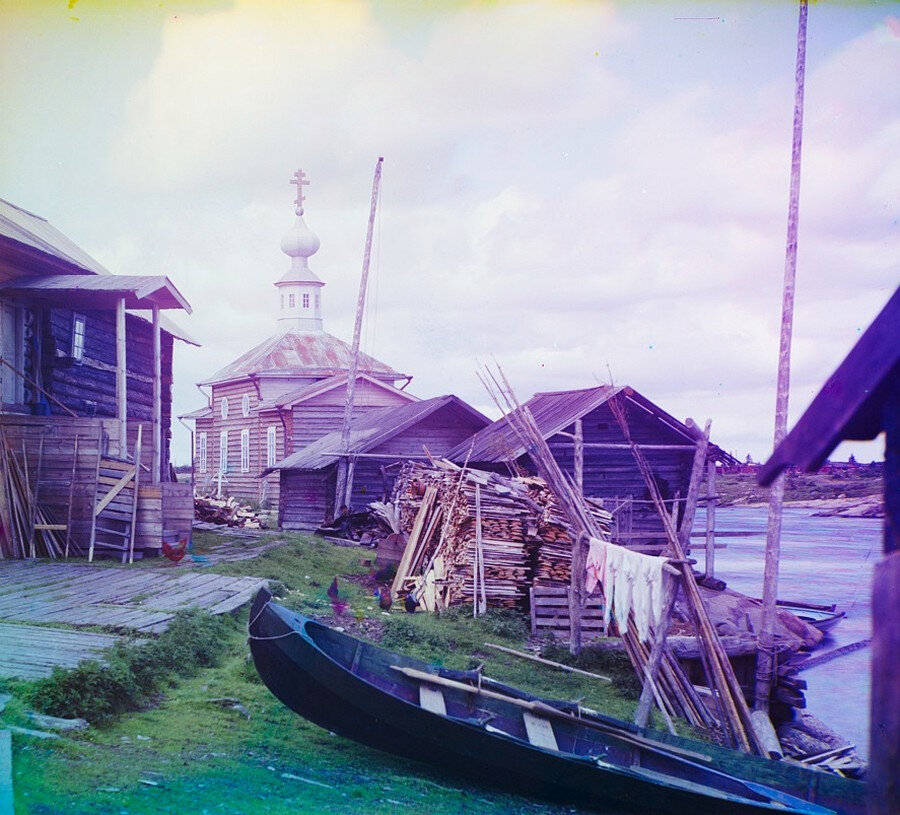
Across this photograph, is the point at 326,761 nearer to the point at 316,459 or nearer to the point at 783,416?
the point at 783,416

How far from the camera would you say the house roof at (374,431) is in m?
23.5

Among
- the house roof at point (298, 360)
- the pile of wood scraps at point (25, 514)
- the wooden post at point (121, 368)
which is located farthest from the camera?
the house roof at point (298, 360)

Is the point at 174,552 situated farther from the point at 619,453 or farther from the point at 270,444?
the point at 270,444

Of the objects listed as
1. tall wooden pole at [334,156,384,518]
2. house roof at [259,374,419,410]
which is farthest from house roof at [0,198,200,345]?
house roof at [259,374,419,410]

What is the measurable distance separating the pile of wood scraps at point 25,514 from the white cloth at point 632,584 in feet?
26.9

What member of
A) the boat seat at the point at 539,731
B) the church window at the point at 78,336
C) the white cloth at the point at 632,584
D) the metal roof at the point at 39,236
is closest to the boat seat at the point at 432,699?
the boat seat at the point at 539,731

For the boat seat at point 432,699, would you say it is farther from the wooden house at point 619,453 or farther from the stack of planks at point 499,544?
the wooden house at point 619,453

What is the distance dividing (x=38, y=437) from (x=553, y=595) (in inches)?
321

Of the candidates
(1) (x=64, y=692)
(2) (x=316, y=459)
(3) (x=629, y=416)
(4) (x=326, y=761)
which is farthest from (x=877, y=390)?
(2) (x=316, y=459)

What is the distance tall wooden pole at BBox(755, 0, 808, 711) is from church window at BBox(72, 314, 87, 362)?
40.5ft

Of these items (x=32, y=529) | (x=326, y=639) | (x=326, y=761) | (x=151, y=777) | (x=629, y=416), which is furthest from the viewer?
(x=629, y=416)

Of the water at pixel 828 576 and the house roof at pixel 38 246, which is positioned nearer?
the house roof at pixel 38 246

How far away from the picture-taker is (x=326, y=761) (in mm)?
6828

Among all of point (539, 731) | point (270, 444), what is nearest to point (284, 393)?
point (270, 444)
